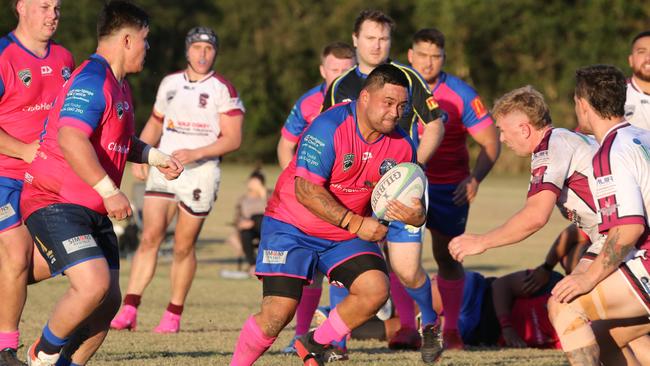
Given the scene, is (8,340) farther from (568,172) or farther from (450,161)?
(450,161)

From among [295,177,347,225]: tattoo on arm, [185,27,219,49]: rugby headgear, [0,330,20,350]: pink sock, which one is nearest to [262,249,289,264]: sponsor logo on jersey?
[295,177,347,225]: tattoo on arm

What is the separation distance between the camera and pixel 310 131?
657 centimetres

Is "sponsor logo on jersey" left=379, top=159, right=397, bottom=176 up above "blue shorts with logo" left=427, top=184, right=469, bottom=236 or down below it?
above

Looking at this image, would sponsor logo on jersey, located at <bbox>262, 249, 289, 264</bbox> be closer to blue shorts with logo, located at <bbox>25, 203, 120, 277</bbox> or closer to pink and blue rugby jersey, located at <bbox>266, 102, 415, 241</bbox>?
pink and blue rugby jersey, located at <bbox>266, 102, 415, 241</bbox>

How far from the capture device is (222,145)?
1012 cm

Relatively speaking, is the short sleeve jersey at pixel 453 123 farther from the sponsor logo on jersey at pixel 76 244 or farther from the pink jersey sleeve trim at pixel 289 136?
the sponsor logo on jersey at pixel 76 244

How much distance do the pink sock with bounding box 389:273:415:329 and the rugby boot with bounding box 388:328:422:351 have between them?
0.26 feet

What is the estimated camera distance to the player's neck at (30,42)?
758 centimetres

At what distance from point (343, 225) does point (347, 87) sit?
2.24 metres

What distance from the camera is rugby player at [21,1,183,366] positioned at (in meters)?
5.98

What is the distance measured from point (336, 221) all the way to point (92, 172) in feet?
4.58

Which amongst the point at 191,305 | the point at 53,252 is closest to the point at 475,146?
the point at 191,305

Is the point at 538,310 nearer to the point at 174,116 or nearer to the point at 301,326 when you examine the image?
the point at 301,326

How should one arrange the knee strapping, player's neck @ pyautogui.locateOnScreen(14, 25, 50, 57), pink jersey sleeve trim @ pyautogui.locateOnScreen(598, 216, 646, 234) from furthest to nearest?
player's neck @ pyautogui.locateOnScreen(14, 25, 50, 57) < the knee strapping < pink jersey sleeve trim @ pyautogui.locateOnScreen(598, 216, 646, 234)
